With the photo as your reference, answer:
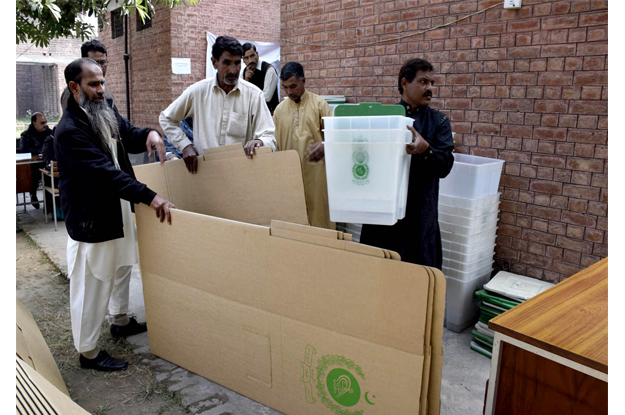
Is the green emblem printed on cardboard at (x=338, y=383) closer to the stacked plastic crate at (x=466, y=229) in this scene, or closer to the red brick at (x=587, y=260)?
the stacked plastic crate at (x=466, y=229)

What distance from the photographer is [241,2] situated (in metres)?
9.23

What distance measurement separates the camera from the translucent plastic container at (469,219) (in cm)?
324

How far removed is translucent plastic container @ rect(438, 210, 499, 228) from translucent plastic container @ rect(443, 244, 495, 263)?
20 centimetres

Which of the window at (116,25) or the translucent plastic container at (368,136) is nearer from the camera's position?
the translucent plastic container at (368,136)

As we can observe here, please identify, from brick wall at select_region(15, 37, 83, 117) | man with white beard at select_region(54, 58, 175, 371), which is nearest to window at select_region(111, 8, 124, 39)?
brick wall at select_region(15, 37, 83, 117)

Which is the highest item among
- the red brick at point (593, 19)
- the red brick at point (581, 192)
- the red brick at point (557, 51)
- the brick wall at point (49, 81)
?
the brick wall at point (49, 81)

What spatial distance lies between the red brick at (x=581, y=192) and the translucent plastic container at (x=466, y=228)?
21.5 inches

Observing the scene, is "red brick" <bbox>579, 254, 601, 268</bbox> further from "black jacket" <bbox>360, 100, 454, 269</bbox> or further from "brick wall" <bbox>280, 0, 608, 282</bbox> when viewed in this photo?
"black jacket" <bbox>360, 100, 454, 269</bbox>

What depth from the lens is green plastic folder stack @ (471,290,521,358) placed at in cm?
307

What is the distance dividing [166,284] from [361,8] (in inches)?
131

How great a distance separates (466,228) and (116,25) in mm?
10336

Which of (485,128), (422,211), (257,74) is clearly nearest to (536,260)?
(485,128)

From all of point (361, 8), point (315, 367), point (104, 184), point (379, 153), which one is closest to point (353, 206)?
point (379, 153)

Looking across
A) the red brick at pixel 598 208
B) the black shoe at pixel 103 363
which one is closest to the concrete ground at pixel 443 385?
the black shoe at pixel 103 363
